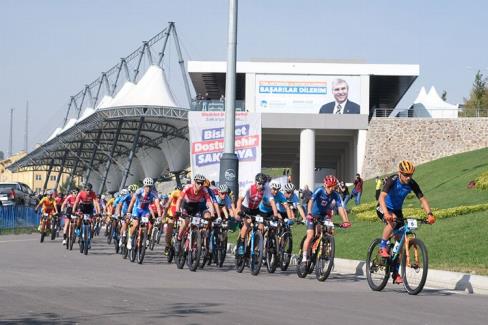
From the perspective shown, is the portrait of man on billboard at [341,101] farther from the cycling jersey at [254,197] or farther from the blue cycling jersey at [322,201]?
the blue cycling jersey at [322,201]

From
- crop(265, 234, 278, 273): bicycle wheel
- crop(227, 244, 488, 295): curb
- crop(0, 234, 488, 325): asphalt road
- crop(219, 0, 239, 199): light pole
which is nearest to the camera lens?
crop(0, 234, 488, 325): asphalt road

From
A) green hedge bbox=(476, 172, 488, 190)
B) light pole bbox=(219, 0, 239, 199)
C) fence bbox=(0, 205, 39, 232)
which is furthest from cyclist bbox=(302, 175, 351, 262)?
fence bbox=(0, 205, 39, 232)

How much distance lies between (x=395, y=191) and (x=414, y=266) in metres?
1.19

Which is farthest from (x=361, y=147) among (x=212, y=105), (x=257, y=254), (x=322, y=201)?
(x=322, y=201)

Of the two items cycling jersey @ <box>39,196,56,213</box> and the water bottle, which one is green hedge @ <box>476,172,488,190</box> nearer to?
cycling jersey @ <box>39,196,56,213</box>

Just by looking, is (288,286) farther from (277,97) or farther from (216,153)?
(277,97)

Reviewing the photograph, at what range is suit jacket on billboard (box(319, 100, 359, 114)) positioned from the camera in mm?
58125

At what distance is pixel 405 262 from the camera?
13.6 meters

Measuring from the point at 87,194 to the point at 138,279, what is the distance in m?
10.4

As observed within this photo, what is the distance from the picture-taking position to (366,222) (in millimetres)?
28672

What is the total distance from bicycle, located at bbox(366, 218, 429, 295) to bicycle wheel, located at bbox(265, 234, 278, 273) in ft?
12.1

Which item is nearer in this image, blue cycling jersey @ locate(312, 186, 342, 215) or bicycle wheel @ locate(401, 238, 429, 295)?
bicycle wheel @ locate(401, 238, 429, 295)

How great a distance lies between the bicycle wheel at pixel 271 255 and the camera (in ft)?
58.3

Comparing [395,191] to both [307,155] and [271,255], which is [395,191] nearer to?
[271,255]
